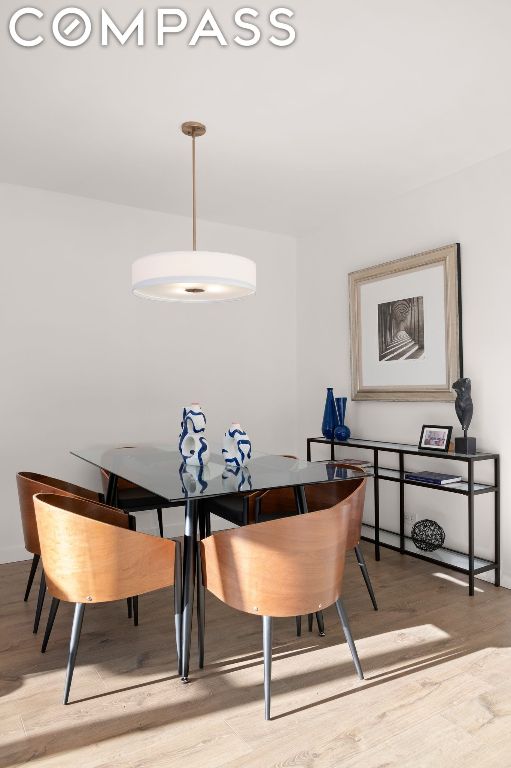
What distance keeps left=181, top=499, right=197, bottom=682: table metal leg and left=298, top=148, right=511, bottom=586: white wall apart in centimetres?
205

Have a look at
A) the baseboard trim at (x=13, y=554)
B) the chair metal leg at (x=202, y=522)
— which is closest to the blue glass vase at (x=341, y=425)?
the chair metal leg at (x=202, y=522)

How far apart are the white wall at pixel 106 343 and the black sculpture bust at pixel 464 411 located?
1912 millimetres

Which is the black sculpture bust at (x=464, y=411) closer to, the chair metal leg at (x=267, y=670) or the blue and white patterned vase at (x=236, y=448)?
the blue and white patterned vase at (x=236, y=448)

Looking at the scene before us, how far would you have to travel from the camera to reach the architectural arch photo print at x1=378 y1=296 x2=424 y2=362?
3926 mm

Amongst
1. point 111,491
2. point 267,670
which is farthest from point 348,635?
point 111,491

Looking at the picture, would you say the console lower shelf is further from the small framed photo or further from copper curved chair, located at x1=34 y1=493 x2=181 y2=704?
copper curved chair, located at x1=34 y1=493 x2=181 y2=704

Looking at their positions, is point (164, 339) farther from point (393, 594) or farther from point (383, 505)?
point (393, 594)

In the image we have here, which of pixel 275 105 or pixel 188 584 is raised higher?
pixel 275 105

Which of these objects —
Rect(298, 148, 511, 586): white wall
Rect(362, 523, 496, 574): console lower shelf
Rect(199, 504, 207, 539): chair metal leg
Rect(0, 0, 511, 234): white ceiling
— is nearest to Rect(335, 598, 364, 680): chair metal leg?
Rect(199, 504, 207, 539): chair metal leg

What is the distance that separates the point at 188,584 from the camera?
228 cm

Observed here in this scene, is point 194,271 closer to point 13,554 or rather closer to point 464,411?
point 464,411

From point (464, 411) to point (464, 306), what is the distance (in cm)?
70

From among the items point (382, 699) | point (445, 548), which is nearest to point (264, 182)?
point (445, 548)

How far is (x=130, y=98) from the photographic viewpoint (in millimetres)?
2721
